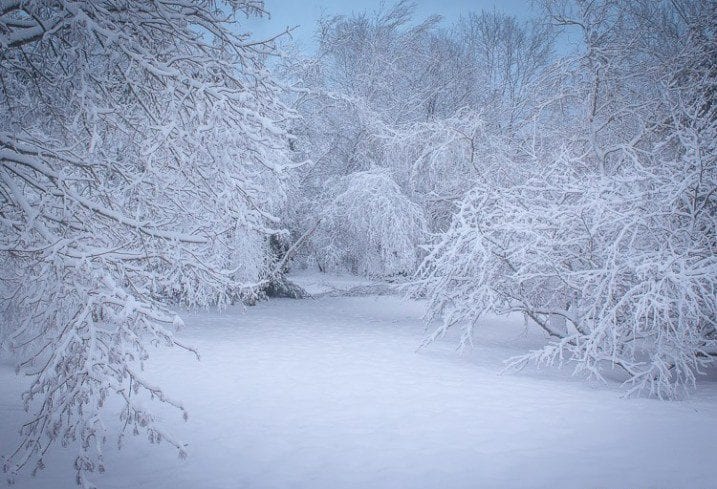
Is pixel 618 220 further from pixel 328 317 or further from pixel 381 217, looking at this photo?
pixel 328 317

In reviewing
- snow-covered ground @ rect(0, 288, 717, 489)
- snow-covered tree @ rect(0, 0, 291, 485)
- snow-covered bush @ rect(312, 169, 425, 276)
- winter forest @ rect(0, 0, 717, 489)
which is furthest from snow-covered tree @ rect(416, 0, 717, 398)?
snow-covered tree @ rect(0, 0, 291, 485)

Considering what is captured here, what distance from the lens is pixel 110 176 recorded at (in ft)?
14.6

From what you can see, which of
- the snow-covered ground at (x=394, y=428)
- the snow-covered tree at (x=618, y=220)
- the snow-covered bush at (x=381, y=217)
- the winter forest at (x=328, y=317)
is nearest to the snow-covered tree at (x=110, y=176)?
the winter forest at (x=328, y=317)

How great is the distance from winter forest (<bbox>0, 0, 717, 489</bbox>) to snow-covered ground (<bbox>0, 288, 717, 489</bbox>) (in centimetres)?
4

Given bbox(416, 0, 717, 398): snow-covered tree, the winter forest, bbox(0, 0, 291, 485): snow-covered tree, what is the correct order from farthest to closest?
bbox(416, 0, 717, 398): snow-covered tree → the winter forest → bbox(0, 0, 291, 485): snow-covered tree

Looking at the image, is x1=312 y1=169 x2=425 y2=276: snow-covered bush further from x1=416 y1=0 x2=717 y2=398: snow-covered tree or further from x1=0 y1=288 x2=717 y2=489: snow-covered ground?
x1=0 y1=288 x2=717 y2=489: snow-covered ground

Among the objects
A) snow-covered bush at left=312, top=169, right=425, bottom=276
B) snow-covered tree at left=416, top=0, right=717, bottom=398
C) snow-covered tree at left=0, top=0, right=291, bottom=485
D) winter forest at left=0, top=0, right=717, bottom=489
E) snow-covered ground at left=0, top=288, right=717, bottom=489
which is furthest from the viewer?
snow-covered bush at left=312, top=169, right=425, bottom=276

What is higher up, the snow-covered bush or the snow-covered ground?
the snow-covered bush

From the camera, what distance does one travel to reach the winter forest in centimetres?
346

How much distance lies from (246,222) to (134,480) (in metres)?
2.19

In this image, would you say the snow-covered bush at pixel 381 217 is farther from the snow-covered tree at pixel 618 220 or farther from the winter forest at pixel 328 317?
the snow-covered tree at pixel 618 220

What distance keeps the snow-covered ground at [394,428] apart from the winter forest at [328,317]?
0.13ft

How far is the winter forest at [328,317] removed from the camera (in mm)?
3459

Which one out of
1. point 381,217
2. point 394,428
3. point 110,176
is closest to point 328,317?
point 381,217
